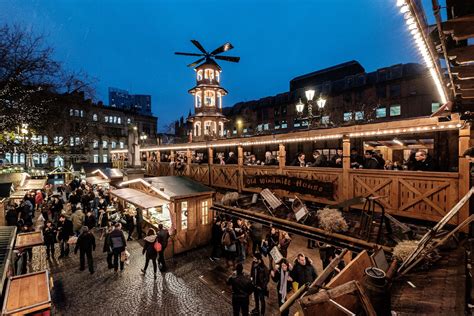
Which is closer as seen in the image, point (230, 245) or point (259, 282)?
point (259, 282)

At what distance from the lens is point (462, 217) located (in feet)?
20.2

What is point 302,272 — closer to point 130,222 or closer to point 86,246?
point 86,246

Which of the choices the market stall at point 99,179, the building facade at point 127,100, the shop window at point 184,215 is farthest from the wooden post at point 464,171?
the building facade at point 127,100

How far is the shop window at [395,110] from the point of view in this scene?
2745 cm

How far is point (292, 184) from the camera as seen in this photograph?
10.1 meters

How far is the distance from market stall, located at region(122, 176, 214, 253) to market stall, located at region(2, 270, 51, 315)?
258 inches

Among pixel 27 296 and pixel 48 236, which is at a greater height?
pixel 27 296

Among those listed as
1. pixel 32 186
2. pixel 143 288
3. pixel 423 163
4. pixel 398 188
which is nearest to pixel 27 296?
pixel 143 288

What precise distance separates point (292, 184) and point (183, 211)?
20.9 ft

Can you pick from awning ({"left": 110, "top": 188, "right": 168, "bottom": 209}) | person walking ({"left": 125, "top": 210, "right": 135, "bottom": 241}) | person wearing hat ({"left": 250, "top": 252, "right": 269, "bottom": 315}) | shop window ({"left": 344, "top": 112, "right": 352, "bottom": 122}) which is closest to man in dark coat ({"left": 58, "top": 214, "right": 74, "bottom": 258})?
awning ({"left": 110, "top": 188, "right": 168, "bottom": 209})

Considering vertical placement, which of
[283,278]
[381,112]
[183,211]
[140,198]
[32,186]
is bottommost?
[283,278]

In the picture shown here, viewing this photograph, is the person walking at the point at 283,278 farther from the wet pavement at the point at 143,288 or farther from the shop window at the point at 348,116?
the shop window at the point at 348,116

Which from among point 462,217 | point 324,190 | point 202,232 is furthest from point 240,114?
point 462,217

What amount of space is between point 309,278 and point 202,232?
7.80m
